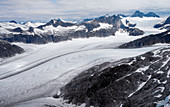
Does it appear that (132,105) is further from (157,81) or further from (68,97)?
(68,97)

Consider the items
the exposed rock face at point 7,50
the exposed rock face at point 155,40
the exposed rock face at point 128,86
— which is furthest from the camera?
the exposed rock face at point 7,50

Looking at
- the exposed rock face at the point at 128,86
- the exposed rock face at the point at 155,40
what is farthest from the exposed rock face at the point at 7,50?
the exposed rock face at the point at 155,40

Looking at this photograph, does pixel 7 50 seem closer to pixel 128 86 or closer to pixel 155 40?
pixel 155 40

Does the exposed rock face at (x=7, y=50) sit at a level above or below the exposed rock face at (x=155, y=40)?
below

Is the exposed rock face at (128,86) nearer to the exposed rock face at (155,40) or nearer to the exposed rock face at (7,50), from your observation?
the exposed rock face at (155,40)

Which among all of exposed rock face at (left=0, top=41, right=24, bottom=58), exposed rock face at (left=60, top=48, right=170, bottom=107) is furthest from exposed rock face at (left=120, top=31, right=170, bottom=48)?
exposed rock face at (left=0, top=41, right=24, bottom=58)

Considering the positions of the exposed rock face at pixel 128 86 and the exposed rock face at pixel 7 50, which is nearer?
the exposed rock face at pixel 128 86

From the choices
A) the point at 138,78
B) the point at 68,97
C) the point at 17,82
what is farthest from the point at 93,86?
the point at 17,82

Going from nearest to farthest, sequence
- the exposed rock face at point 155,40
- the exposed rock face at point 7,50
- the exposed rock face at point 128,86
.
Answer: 1. the exposed rock face at point 128,86
2. the exposed rock face at point 155,40
3. the exposed rock face at point 7,50

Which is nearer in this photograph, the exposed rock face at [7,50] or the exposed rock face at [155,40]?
the exposed rock face at [155,40]
